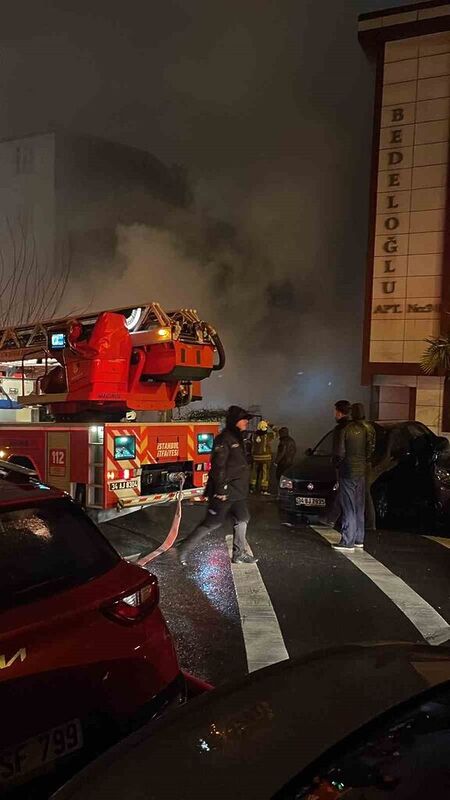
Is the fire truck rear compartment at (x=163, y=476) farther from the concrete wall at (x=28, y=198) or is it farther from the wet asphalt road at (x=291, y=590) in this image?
the concrete wall at (x=28, y=198)

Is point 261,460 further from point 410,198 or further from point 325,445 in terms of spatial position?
point 410,198

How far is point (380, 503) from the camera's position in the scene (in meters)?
9.44

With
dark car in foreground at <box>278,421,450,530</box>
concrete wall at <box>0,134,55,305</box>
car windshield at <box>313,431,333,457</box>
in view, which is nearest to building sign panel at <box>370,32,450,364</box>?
car windshield at <box>313,431,333,457</box>

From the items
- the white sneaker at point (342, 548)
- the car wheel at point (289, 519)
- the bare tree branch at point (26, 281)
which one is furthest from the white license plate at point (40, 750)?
the bare tree branch at point (26, 281)

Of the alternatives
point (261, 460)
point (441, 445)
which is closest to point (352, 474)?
point (441, 445)

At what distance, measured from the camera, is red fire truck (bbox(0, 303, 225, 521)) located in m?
7.82

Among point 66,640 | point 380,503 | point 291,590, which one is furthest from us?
point 380,503

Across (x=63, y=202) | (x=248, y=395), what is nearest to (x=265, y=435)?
(x=248, y=395)

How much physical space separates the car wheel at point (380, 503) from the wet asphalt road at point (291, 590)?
647 mm

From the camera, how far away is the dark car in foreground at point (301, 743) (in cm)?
147

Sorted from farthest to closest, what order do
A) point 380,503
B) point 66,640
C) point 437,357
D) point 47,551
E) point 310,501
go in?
point 437,357
point 380,503
point 310,501
point 47,551
point 66,640

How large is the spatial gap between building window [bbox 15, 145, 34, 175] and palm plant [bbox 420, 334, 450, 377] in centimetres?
2161

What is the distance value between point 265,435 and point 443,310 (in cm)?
687

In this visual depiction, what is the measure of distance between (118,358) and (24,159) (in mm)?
24024
